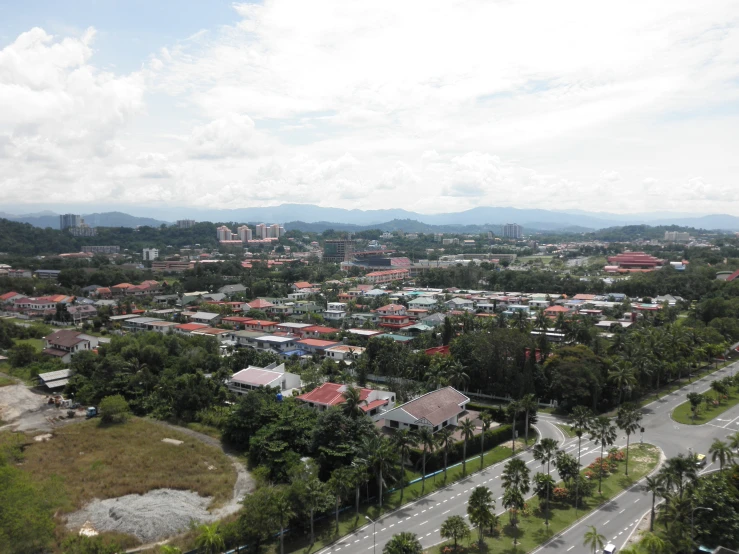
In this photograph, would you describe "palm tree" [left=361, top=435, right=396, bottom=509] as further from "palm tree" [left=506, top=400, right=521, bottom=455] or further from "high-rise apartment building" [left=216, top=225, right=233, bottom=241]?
"high-rise apartment building" [left=216, top=225, right=233, bottom=241]

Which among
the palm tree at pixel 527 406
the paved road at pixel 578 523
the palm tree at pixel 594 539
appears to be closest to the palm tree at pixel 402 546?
the paved road at pixel 578 523

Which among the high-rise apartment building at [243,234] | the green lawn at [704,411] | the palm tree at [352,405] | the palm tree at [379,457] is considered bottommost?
the green lawn at [704,411]

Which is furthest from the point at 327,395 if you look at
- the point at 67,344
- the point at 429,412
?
the point at 67,344

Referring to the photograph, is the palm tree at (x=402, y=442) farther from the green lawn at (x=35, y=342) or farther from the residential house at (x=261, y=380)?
the green lawn at (x=35, y=342)

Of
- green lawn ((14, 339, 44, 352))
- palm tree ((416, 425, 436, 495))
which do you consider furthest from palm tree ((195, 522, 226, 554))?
green lawn ((14, 339, 44, 352))

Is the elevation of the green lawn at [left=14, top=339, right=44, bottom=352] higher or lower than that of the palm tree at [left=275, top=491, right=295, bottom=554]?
lower

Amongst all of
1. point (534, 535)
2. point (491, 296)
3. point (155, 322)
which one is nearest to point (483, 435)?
point (534, 535)
